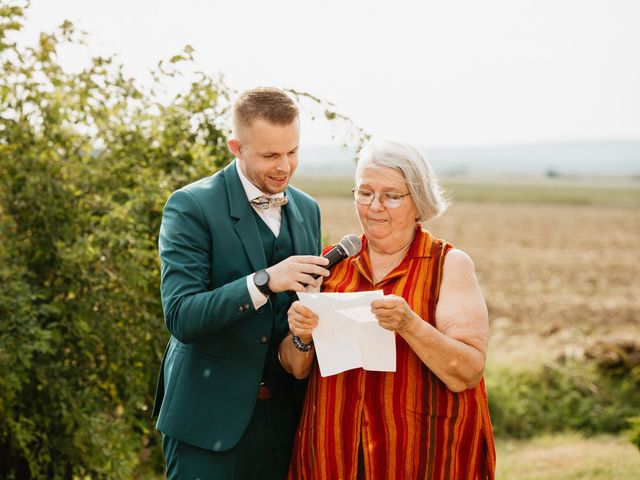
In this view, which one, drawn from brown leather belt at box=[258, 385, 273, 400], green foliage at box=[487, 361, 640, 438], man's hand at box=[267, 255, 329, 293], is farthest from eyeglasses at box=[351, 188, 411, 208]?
green foliage at box=[487, 361, 640, 438]

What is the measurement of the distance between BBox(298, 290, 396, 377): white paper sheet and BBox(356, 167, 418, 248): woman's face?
0.41 meters

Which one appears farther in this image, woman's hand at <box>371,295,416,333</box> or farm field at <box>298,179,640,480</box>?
farm field at <box>298,179,640,480</box>

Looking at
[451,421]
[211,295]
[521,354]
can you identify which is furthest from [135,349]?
[521,354]

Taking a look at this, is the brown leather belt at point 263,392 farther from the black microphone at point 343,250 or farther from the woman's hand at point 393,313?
the woman's hand at point 393,313

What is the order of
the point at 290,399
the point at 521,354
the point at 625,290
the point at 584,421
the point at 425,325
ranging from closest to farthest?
1. the point at 425,325
2. the point at 290,399
3. the point at 584,421
4. the point at 521,354
5. the point at 625,290

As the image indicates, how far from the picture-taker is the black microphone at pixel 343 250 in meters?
3.22

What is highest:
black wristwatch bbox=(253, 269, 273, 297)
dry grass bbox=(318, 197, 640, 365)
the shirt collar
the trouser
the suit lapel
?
the shirt collar

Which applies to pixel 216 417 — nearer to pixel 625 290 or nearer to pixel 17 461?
pixel 17 461

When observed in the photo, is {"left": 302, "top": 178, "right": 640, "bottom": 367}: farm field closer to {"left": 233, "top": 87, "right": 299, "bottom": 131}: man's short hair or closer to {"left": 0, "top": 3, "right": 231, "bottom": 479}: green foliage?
{"left": 0, "top": 3, "right": 231, "bottom": 479}: green foliage

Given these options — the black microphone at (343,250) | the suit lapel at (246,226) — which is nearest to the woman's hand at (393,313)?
the black microphone at (343,250)

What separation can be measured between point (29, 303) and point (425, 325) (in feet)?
8.53

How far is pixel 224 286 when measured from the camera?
3.01 metres

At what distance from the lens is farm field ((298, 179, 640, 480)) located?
816 cm

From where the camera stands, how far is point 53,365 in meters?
4.62
